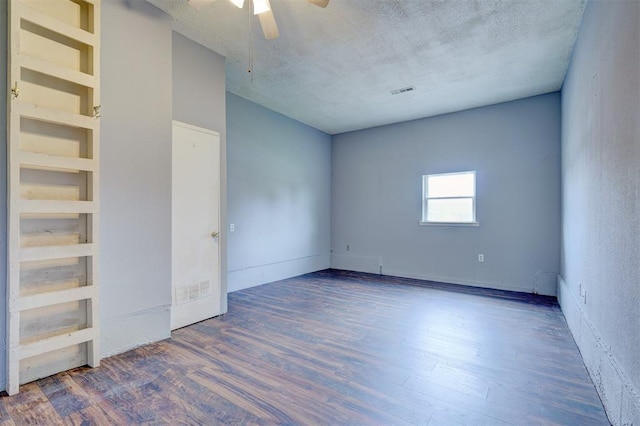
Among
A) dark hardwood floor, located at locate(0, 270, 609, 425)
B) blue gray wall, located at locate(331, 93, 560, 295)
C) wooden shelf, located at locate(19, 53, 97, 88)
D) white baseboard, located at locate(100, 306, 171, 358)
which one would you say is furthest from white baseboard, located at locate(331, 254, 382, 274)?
wooden shelf, located at locate(19, 53, 97, 88)

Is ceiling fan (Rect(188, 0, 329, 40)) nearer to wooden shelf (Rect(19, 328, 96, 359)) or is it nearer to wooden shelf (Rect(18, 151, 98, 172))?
wooden shelf (Rect(18, 151, 98, 172))

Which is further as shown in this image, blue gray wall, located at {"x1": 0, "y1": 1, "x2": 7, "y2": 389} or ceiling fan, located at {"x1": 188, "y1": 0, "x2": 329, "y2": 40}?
ceiling fan, located at {"x1": 188, "y1": 0, "x2": 329, "y2": 40}

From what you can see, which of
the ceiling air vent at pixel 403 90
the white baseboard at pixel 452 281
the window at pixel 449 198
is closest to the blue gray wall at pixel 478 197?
the white baseboard at pixel 452 281

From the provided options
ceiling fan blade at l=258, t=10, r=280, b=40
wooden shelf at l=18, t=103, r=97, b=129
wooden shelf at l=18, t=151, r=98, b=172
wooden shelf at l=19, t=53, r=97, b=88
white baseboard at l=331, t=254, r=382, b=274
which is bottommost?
white baseboard at l=331, t=254, r=382, b=274

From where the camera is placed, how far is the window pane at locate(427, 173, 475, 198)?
537 centimetres

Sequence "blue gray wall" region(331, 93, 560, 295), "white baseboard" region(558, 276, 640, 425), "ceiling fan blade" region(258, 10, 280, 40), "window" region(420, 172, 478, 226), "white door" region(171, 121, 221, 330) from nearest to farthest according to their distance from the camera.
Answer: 1. "white baseboard" region(558, 276, 640, 425)
2. "ceiling fan blade" region(258, 10, 280, 40)
3. "white door" region(171, 121, 221, 330)
4. "blue gray wall" region(331, 93, 560, 295)
5. "window" region(420, 172, 478, 226)

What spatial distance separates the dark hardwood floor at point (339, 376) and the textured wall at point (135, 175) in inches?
12.4

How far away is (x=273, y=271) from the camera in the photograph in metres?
5.51

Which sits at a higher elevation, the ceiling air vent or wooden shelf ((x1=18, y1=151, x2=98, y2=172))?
the ceiling air vent

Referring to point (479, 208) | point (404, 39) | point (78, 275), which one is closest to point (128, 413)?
point (78, 275)

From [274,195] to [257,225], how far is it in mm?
671

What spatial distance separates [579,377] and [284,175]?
471 centimetres

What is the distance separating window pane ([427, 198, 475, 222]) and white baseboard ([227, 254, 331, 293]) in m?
2.41

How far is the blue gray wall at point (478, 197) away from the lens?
471 centimetres
